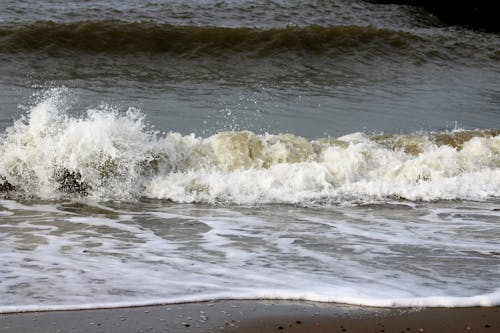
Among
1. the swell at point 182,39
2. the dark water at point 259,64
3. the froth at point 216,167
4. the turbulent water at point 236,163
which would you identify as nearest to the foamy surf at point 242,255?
the turbulent water at point 236,163

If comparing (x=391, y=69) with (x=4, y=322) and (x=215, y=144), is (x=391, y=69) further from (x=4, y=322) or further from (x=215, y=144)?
(x=4, y=322)

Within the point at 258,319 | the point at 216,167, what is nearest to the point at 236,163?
the point at 216,167

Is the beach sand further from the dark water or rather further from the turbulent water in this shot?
the dark water

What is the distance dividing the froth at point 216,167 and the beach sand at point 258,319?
2.93m

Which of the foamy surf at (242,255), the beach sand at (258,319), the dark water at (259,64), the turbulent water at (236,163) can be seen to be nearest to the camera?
the beach sand at (258,319)

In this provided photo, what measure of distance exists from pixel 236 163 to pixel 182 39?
24.5 feet

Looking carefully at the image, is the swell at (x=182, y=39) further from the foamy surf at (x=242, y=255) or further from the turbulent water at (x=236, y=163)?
the foamy surf at (x=242, y=255)

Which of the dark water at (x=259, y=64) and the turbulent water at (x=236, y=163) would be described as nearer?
the turbulent water at (x=236, y=163)

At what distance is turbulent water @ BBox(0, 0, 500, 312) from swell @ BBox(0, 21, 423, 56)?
42 mm

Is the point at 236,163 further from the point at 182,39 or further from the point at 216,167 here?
the point at 182,39

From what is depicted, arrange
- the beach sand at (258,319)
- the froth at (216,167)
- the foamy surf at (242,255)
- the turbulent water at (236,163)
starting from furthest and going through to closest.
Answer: the froth at (216,167)
the turbulent water at (236,163)
the foamy surf at (242,255)
the beach sand at (258,319)

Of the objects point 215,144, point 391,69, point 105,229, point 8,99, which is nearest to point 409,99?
point 391,69

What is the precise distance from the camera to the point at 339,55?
593 inches

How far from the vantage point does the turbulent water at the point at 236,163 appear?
4.27 m
